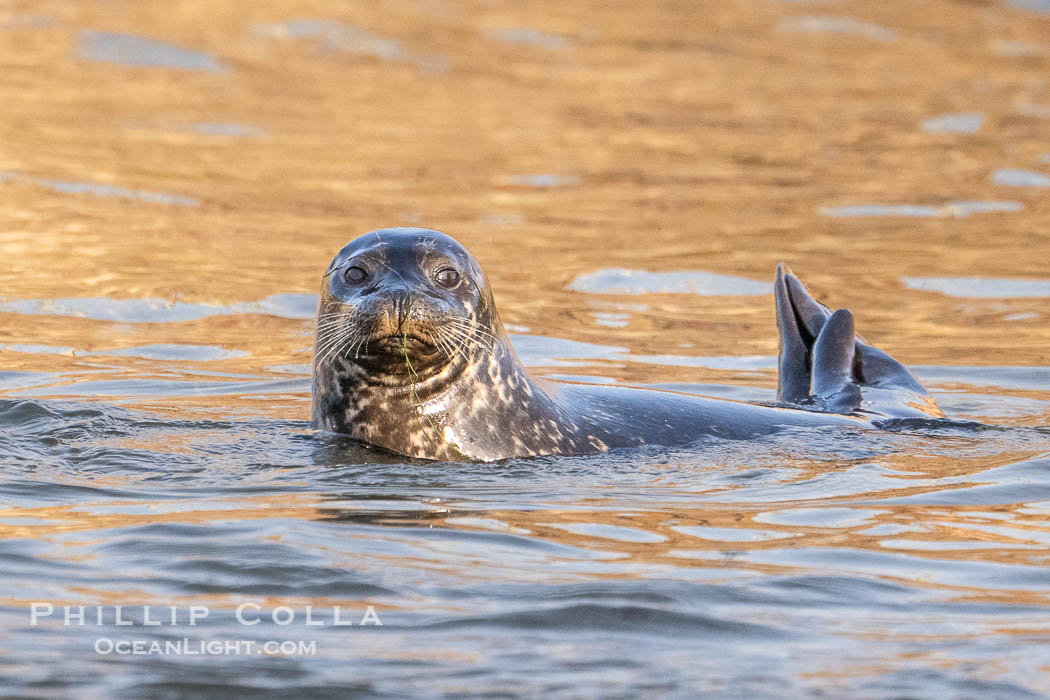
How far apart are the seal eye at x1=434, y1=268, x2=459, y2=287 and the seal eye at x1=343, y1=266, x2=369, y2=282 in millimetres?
284

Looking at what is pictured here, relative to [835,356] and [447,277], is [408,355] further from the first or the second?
[835,356]

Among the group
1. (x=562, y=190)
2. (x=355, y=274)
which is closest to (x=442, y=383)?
(x=355, y=274)

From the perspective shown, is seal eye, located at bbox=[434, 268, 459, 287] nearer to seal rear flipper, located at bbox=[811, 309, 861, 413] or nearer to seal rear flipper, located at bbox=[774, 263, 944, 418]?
seal rear flipper, located at bbox=[774, 263, 944, 418]

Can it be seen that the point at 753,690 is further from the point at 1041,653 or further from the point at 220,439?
the point at 220,439

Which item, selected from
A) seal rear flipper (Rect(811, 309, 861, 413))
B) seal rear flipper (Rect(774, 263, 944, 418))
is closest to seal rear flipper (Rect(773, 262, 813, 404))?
seal rear flipper (Rect(774, 263, 944, 418))

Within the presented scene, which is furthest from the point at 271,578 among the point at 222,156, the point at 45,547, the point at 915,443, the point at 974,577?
the point at 222,156

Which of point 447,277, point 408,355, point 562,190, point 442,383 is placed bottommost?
point 442,383

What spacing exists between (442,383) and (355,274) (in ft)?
1.83

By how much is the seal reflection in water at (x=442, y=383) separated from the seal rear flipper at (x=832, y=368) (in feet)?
2.60

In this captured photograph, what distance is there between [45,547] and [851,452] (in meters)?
3.39

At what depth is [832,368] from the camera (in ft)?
28.0

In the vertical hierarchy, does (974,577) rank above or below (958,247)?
below

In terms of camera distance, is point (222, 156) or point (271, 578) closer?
point (271, 578)

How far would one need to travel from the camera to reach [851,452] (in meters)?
7.12
